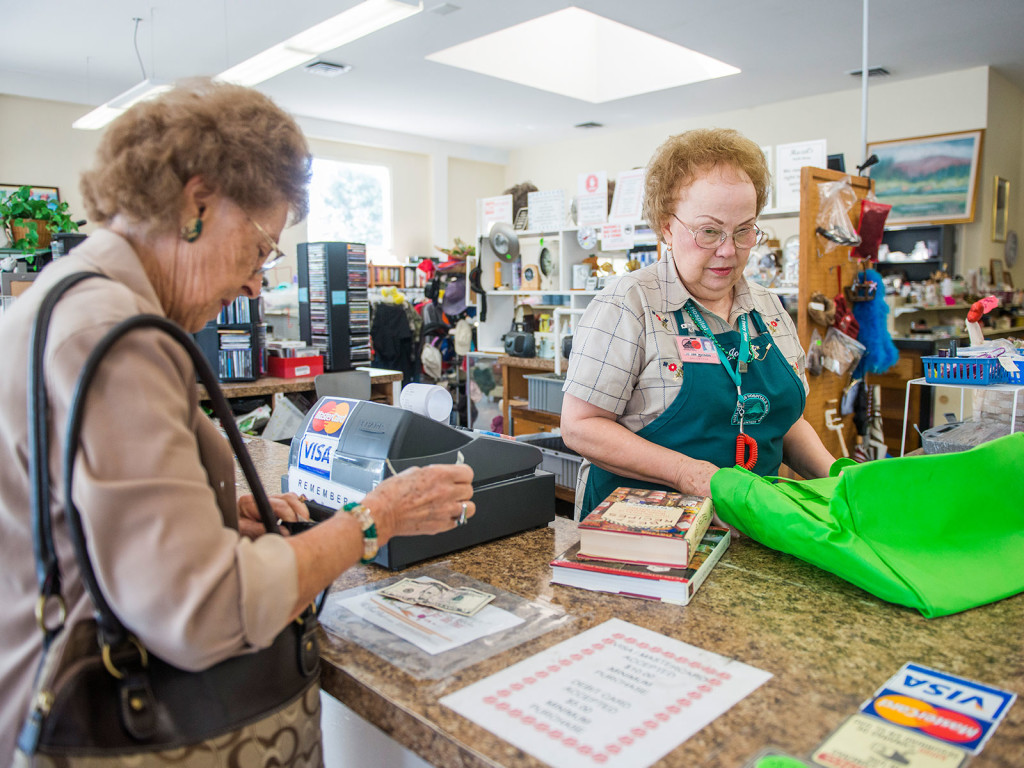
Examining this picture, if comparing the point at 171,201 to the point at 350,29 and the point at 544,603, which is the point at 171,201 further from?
the point at 350,29

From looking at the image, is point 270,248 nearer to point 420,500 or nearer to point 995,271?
point 420,500

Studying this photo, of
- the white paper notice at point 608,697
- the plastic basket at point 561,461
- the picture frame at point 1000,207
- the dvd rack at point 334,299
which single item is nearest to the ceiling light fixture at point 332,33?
the dvd rack at point 334,299

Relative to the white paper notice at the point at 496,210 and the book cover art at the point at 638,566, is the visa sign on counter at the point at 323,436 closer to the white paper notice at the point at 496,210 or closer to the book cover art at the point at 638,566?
the book cover art at the point at 638,566

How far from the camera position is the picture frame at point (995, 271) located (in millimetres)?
7750

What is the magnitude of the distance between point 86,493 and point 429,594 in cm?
61

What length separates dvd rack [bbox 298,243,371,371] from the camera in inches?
209

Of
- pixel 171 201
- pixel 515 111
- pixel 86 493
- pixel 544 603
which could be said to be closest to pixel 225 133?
pixel 171 201

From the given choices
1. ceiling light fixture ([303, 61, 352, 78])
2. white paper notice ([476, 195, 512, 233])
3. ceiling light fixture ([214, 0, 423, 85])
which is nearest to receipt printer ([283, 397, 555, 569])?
ceiling light fixture ([214, 0, 423, 85])

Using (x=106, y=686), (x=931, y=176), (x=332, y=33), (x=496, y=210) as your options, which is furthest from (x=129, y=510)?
(x=931, y=176)

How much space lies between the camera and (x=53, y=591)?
72 cm

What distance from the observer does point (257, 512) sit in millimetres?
1148

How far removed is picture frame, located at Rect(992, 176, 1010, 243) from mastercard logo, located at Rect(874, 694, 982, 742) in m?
8.43

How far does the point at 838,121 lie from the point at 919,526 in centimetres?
849

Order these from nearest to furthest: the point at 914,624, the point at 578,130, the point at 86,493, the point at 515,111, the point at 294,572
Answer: the point at 86,493 < the point at 294,572 < the point at 914,624 < the point at 515,111 < the point at 578,130
